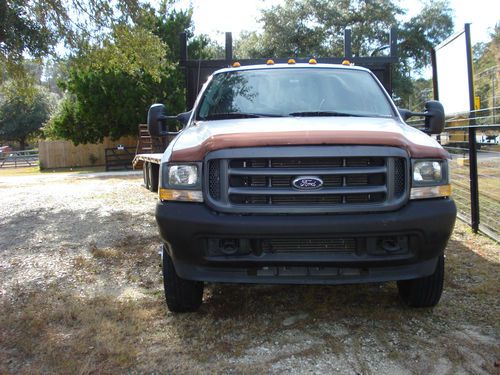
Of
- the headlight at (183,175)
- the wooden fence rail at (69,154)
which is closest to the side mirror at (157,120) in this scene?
the headlight at (183,175)

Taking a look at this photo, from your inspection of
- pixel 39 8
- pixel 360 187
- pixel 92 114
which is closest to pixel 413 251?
pixel 360 187

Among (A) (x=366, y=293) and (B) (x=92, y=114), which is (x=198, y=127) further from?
(B) (x=92, y=114)

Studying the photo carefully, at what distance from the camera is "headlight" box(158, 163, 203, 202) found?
10.6 feet

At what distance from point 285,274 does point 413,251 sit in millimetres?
846

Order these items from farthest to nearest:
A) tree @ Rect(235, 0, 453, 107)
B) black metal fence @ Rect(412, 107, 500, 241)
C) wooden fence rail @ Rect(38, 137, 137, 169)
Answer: wooden fence rail @ Rect(38, 137, 137, 169) → tree @ Rect(235, 0, 453, 107) → black metal fence @ Rect(412, 107, 500, 241)

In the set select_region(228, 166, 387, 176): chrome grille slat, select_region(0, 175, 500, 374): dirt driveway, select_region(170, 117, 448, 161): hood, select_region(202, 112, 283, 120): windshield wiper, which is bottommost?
select_region(0, 175, 500, 374): dirt driveway

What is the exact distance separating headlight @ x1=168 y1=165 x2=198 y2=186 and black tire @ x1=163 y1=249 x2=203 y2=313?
0.64m

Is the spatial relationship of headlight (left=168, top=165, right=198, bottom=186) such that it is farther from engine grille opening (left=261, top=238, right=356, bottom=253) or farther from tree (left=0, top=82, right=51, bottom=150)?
tree (left=0, top=82, right=51, bottom=150)

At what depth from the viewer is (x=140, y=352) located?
318 centimetres

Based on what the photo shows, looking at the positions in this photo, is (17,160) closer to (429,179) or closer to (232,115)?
(232,115)

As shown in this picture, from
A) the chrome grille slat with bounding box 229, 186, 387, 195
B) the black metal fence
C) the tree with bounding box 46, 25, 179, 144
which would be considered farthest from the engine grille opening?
the tree with bounding box 46, 25, 179, 144

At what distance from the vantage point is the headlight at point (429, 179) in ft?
10.5

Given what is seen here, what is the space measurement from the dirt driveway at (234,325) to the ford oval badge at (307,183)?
1.05 metres

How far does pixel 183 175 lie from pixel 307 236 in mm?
914
